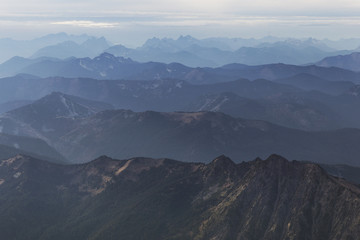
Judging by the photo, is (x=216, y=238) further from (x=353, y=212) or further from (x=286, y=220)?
(x=353, y=212)

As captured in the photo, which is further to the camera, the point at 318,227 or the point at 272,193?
the point at 272,193

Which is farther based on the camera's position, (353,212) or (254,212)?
(254,212)

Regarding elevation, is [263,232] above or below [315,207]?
below

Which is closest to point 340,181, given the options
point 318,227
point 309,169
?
point 309,169

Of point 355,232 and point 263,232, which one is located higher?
point 355,232

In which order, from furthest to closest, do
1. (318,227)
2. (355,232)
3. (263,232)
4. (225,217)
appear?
(225,217) < (263,232) < (318,227) < (355,232)

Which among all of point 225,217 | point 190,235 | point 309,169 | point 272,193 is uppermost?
point 309,169

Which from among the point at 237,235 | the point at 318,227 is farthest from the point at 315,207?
the point at 237,235

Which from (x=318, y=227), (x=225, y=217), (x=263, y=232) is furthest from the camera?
(x=225, y=217)

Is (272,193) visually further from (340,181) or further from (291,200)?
(340,181)
